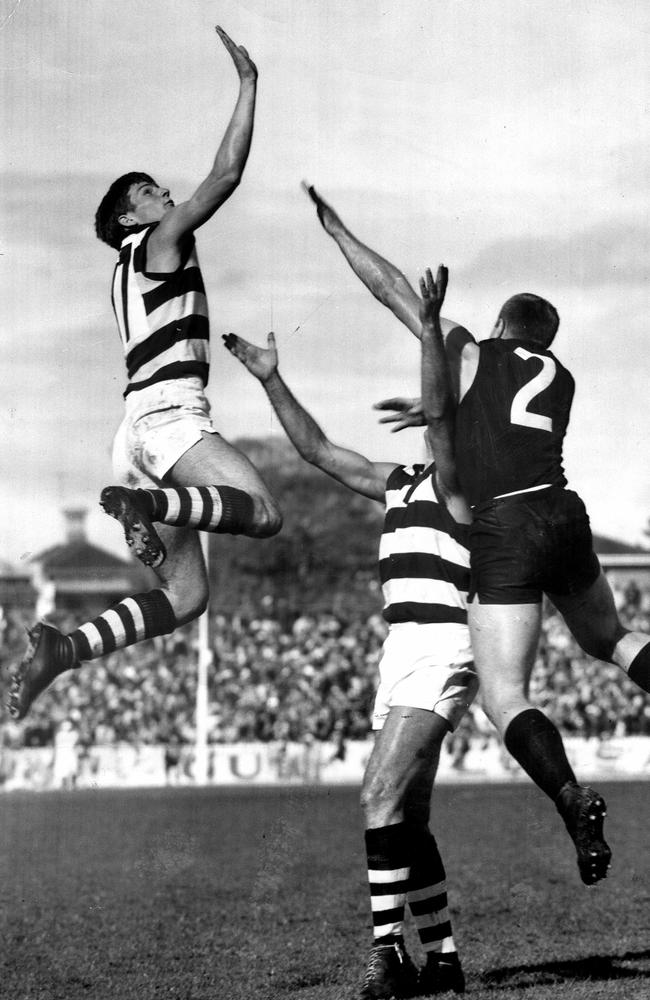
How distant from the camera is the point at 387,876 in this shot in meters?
5.46

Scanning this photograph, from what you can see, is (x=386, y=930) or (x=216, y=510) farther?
(x=216, y=510)

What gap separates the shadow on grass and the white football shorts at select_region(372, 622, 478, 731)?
1.12 metres

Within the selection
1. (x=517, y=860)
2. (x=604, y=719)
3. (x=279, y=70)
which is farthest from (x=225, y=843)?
(x=604, y=719)

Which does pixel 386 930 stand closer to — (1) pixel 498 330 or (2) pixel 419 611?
(2) pixel 419 611

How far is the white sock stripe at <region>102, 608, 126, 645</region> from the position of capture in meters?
5.79

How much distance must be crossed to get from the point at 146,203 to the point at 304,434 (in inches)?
49.2

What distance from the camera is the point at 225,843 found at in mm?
13117

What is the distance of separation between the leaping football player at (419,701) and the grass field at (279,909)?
0.25 meters

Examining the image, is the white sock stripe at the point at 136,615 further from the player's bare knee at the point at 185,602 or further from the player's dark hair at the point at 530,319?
the player's dark hair at the point at 530,319

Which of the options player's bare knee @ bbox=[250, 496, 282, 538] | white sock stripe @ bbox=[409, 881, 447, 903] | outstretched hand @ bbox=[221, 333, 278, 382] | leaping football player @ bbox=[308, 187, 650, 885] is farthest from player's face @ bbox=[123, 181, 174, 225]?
white sock stripe @ bbox=[409, 881, 447, 903]

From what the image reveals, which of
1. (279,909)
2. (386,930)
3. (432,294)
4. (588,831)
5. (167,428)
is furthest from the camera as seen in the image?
(279,909)

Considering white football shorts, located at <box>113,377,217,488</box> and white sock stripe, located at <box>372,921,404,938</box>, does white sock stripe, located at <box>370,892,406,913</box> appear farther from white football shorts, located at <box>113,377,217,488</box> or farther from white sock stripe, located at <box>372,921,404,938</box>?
white football shorts, located at <box>113,377,217,488</box>

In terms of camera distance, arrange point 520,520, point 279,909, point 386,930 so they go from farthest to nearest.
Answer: point 279,909
point 386,930
point 520,520

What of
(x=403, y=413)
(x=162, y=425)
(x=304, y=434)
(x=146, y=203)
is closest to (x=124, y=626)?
(x=162, y=425)
